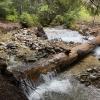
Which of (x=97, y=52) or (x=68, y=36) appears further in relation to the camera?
(x=68, y=36)

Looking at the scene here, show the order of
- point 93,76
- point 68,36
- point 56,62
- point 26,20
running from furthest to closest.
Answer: point 26,20 < point 68,36 < point 56,62 < point 93,76

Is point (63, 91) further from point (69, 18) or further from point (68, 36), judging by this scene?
point (69, 18)

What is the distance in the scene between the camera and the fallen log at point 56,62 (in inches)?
322

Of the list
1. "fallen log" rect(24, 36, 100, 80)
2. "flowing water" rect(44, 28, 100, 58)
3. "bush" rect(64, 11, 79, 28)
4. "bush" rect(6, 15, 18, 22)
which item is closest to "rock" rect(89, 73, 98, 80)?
"fallen log" rect(24, 36, 100, 80)

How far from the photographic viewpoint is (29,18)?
1864 cm

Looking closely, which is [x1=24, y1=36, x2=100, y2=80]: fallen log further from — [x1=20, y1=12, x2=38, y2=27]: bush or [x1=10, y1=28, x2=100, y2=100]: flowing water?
[x1=20, y1=12, x2=38, y2=27]: bush

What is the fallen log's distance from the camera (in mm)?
8180

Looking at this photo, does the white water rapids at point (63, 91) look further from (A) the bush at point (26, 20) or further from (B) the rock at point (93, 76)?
(A) the bush at point (26, 20)

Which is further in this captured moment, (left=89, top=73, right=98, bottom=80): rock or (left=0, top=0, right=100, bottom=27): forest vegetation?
(left=0, top=0, right=100, bottom=27): forest vegetation

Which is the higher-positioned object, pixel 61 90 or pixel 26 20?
pixel 26 20

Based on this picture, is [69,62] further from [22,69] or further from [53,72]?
[22,69]

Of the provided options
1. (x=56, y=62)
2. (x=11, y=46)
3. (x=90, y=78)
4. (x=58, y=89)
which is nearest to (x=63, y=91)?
(x=58, y=89)

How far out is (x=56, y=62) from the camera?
9211 mm

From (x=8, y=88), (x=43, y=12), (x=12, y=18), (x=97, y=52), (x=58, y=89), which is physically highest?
(x=8, y=88)
